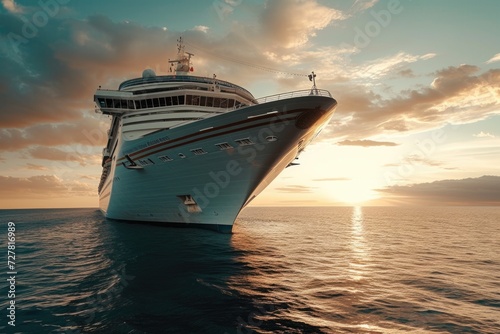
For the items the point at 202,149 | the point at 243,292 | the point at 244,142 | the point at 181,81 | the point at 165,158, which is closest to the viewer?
the point at 243,292

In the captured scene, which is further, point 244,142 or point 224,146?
point 224,146

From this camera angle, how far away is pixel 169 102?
86.2ft

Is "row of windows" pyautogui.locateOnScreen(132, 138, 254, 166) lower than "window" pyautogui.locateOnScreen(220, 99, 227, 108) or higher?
lower

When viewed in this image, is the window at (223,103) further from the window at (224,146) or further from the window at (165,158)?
the window at (224,146)

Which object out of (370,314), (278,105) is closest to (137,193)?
(278,105)

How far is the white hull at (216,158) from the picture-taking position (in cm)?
1766

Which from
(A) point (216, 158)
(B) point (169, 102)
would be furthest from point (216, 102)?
(A) point (216, 158)

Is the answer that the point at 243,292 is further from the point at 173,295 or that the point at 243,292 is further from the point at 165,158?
the point at 165,158

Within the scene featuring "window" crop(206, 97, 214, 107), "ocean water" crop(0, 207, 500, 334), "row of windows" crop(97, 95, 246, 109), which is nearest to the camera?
"ocean water" crop(0, 207, 500, 334)

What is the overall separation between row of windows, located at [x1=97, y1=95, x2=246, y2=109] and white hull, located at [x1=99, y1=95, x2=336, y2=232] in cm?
357

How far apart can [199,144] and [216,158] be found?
5.33 feet

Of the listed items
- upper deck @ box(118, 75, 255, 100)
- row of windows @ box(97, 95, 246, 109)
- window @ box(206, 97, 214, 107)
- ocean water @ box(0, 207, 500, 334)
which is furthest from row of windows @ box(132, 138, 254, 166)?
upper deck @ box(118, 75, 255, 100)

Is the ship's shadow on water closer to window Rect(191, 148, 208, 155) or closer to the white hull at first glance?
the white hull

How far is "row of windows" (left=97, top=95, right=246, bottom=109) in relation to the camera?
2598cm
